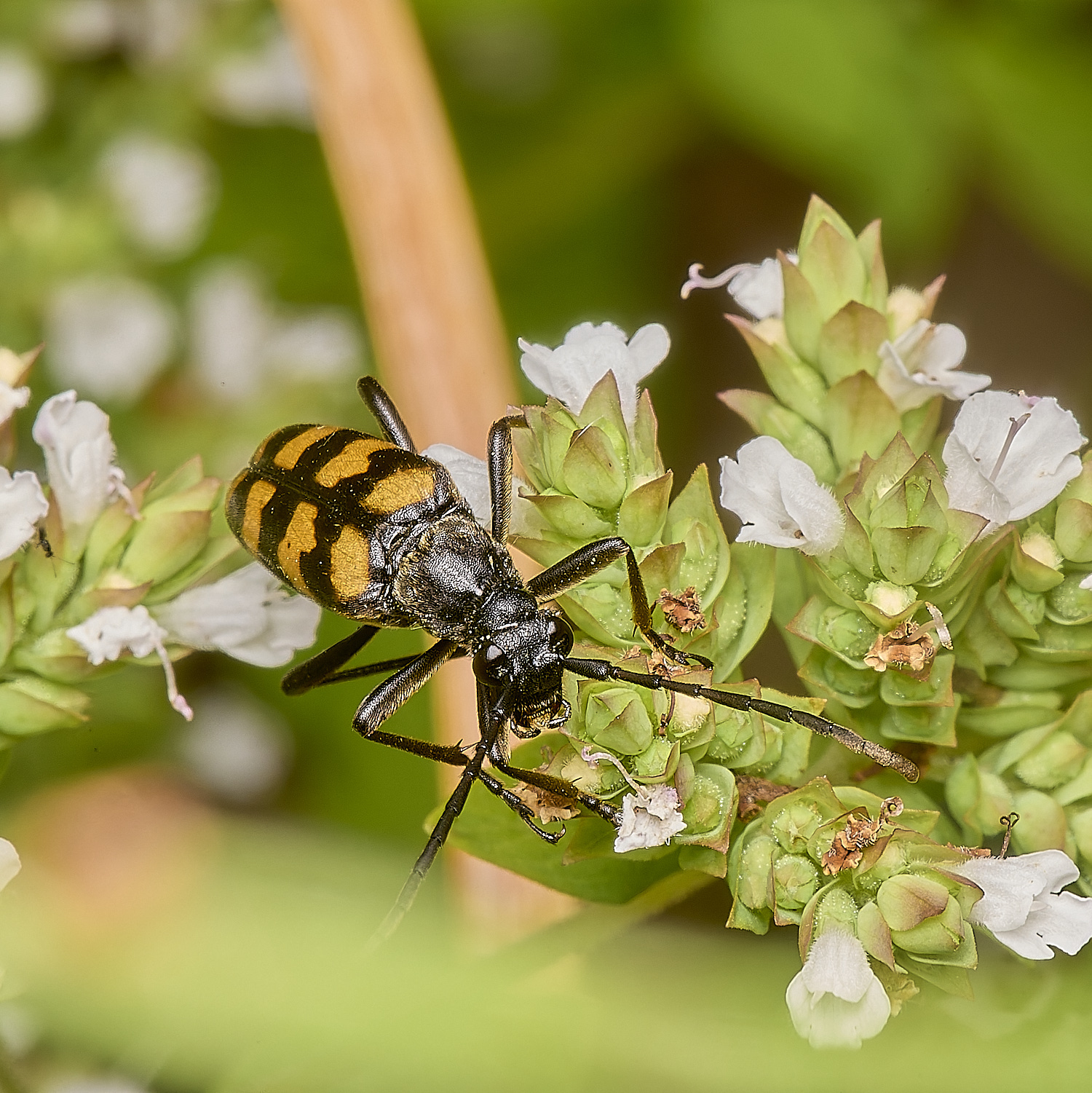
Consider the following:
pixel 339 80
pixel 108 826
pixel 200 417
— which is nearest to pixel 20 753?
pixel 108 826

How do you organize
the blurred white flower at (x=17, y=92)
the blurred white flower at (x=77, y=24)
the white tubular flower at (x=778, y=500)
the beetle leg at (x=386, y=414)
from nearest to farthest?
the white tubular flower at (x=778, y=500), the beetle leg at (x=386, y=414), the blurred white flower at (x=17, y=92), the blurred white flower at (x=77, y=24)

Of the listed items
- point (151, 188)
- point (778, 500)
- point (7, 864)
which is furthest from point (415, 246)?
point (7, 864)

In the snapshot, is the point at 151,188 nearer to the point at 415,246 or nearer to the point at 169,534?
the point at 415,246

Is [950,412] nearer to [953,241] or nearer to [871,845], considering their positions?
[953,241]

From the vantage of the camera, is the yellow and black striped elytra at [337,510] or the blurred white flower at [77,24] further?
Result: the blurred white flower at [77,24]

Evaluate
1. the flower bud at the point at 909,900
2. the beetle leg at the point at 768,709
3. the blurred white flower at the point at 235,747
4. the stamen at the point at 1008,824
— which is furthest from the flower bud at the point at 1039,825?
the blurred white flower at the point at 235,747

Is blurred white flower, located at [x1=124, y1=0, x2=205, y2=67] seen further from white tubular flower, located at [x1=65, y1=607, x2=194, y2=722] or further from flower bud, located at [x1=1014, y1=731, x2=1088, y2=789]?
flower bud, located at [x1=1014, y1=731, x2=1088, y2=789]

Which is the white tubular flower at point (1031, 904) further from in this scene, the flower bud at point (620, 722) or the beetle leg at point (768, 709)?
the flower bud at point (620, 722)
